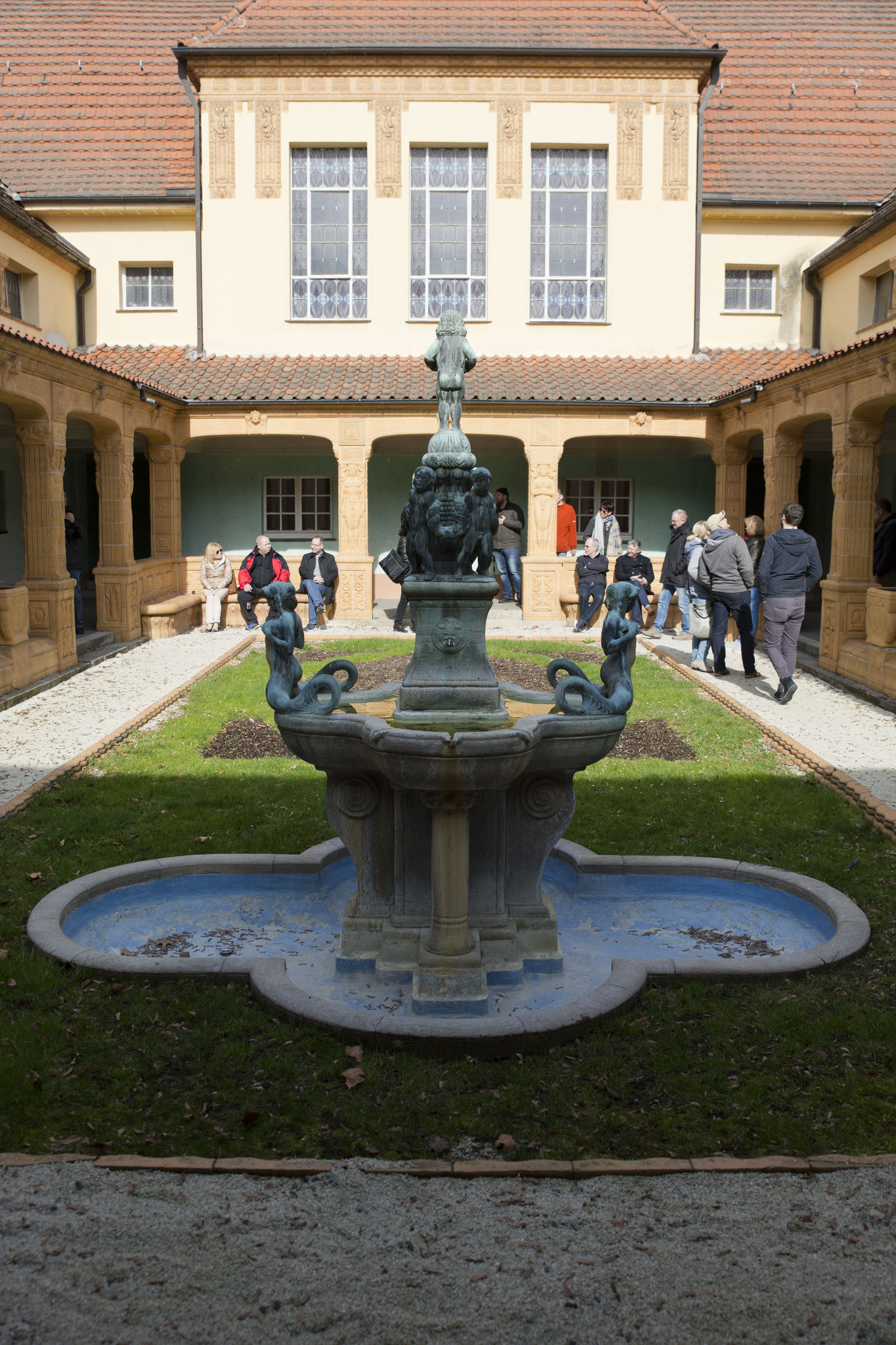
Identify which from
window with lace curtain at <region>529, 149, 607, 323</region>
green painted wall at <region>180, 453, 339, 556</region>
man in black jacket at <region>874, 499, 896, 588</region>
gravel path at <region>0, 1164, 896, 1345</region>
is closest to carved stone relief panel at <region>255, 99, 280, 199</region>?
window with lace curtain at <region>529, 149, 607, 323</region>

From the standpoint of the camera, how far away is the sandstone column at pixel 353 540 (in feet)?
63.2

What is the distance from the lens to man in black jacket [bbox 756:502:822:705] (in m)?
11.8

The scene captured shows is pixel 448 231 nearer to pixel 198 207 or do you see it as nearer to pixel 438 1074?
pixel 198 207

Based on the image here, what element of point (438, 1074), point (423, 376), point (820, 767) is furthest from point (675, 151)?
point (438, 1074)

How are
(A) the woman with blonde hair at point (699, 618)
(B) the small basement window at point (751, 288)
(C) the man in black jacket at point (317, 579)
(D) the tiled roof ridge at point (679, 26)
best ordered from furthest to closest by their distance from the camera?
1. (B) the small basement window at point (751, 288)
2. (D) the tiled roof ridge at point (679, 26)
3. (C) the man in black jacket at point (317, 579)
4. (A) the woman with blonde hair at point (699, 618)

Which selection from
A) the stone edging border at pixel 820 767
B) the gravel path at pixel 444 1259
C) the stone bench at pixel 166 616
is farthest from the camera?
the stone bench at pixel 166 616

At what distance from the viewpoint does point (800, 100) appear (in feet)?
74.2

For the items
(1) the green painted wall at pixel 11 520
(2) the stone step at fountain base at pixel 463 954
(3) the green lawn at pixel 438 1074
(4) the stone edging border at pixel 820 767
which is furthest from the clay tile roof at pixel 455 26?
(2) the stone step at fountain base at pixel 463 954

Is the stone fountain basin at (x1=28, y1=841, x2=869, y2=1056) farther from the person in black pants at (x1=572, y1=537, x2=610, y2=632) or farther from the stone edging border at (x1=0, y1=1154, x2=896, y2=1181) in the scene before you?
the person in black pants at (x1=572, y1=537, x2=610, y2=632)

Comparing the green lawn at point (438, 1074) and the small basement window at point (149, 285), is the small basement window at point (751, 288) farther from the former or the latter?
the green lawn at point (438, 1074)

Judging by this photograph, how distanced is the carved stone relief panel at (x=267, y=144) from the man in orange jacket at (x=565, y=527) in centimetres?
726

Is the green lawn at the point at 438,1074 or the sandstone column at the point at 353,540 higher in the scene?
the sandstone column at the point at 353,540

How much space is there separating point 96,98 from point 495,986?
22.4 m

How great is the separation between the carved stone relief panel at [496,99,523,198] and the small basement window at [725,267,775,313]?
4.41 meters
